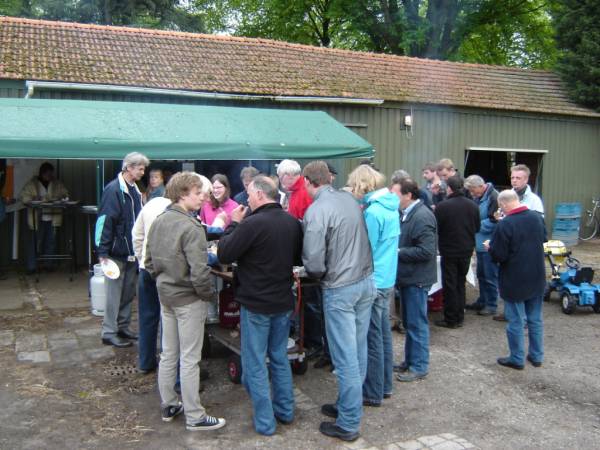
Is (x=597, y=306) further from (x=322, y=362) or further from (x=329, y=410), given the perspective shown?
(x=329, y=410)

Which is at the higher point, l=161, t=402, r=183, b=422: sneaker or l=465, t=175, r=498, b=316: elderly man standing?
l=465, t=175, r=498, b=316: elderly man standing

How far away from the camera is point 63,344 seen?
5.84 metres

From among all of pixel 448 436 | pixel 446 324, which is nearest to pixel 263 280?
pixel 448 436

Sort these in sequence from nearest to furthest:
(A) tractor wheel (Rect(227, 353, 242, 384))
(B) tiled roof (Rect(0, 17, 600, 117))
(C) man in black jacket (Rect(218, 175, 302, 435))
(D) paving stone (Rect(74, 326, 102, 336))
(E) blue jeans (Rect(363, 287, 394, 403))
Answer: (C) man in black jacket (Rect(218, 175, 302, 435)), (E) blue jeans (Rect(363, 287, 394, 403)), (A) tractor wheel (Rect(227, 353, 242, 384)), (D) paving stone (Rect(74, 326, 102, 336)), (B) tiled roof (Rect(0, 17, 600, 117))

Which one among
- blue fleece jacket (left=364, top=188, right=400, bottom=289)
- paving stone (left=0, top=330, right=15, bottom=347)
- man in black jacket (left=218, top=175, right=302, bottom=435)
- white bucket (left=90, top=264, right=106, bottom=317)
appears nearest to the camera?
man in black jacket (left=218, top=175, right=302, bottom=435)

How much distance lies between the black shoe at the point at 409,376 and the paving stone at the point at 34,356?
10.3 ft

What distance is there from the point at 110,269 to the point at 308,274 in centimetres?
246

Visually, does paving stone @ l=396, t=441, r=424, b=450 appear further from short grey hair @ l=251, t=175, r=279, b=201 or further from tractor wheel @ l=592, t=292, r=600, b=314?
tractor wheel @ l=592, t=292, r=600, b=314

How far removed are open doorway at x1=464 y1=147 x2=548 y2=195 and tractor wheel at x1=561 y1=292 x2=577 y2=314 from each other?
23.8 feet

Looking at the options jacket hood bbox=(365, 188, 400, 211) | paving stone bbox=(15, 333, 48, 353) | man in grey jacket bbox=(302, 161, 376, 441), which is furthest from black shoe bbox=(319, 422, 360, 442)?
paving stone bbox=(15, 333, 48, 353)

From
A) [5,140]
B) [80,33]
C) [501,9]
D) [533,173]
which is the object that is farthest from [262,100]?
[501,9]

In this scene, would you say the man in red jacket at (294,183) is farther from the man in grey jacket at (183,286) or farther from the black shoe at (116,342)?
the black shoe at (116,342)

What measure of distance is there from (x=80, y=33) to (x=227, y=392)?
9.31 metres

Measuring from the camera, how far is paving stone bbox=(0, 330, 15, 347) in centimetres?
579
